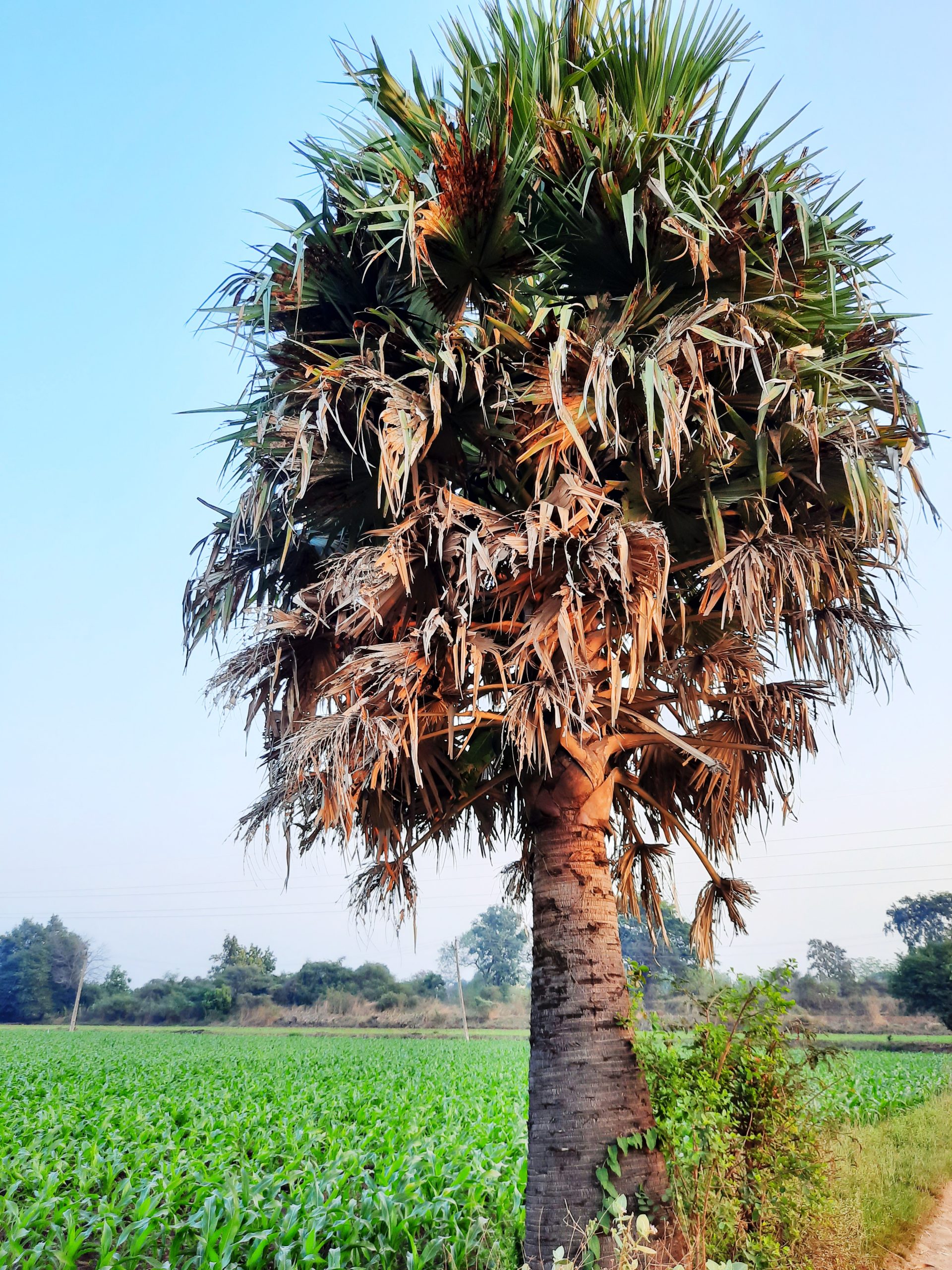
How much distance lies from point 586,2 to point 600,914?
5.75m

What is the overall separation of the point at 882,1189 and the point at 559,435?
6545 mm

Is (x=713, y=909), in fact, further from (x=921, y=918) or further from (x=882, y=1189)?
(x=921, y=918)

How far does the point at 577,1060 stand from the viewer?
4.14 meters

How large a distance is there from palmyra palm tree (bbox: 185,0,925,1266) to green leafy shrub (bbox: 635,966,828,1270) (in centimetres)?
35

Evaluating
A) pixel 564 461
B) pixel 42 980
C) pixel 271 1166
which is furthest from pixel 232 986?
pixel 564 461

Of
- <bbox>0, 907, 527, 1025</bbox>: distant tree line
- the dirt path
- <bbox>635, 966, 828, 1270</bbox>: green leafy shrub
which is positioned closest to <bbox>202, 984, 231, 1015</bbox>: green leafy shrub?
<bbox>0, 907, 527, 1025</bbox>: distant tree line

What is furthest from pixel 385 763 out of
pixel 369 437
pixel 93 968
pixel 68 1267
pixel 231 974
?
pixel 93 968

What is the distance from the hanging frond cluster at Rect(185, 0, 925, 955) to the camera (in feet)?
14.0

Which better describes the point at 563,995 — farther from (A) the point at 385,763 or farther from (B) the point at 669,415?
(B) the point at 669,415

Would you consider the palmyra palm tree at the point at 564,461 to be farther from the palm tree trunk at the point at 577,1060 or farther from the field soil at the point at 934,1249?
the field soil at the point at 934,1249

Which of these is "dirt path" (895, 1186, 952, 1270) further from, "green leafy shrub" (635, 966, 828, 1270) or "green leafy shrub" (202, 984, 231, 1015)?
"green leafy shrub" (202, 984, 231, 1015)

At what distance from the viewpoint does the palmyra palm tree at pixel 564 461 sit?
4.20m

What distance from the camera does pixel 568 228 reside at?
4.60 metres

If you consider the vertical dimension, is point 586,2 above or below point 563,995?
Result: above
